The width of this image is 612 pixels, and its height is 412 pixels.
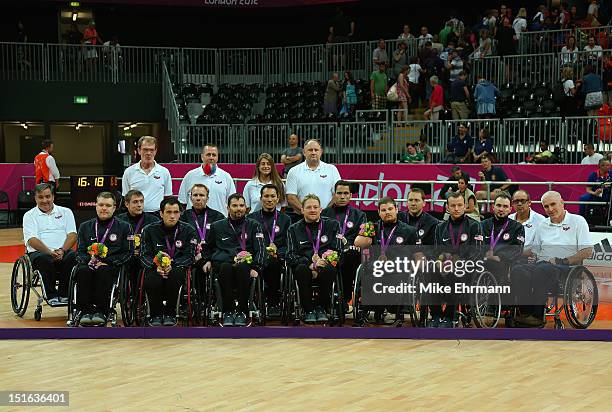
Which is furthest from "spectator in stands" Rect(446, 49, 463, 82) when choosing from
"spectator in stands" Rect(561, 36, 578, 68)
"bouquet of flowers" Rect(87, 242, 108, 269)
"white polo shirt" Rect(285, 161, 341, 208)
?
"bouquet of flowers" Rect(87, 242, 108, 269)

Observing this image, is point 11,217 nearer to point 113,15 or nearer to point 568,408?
point 113,15

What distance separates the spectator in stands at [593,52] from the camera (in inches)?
682

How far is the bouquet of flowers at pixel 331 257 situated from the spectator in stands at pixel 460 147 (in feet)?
26.5

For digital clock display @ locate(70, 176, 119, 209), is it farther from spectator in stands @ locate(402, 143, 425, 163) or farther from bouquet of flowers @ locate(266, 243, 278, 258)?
bouquet of flowers @ locate(266, 243, 278, 258)

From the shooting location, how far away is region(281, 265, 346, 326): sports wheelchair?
8789 millimetres

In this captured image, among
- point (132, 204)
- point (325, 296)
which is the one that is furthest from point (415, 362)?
point (132, 204)

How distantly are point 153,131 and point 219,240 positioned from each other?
56.9ft

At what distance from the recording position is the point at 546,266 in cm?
854

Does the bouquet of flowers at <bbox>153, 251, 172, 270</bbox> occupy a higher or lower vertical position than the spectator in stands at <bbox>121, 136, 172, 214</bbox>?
lower

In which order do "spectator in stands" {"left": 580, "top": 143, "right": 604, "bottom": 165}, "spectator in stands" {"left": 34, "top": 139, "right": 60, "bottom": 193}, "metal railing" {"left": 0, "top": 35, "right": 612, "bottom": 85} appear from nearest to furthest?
"spectator in stands" {"left": 580, "top": 143, "right": 604, "bottom": 165}
"spectator in stands" {"left": 34, "top": 139, "right": 60, "bottom": 193}
"metal railing" {"left": 0, "top": 35, "right": 612, "bottom": 85}

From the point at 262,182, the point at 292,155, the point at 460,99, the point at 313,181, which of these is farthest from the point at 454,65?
the point at 262,182

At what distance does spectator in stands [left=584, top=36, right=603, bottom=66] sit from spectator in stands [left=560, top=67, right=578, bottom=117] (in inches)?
21.5

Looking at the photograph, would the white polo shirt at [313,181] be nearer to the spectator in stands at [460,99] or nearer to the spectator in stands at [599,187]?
the spectator in stands at [599,187]

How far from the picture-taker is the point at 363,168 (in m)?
17.1
